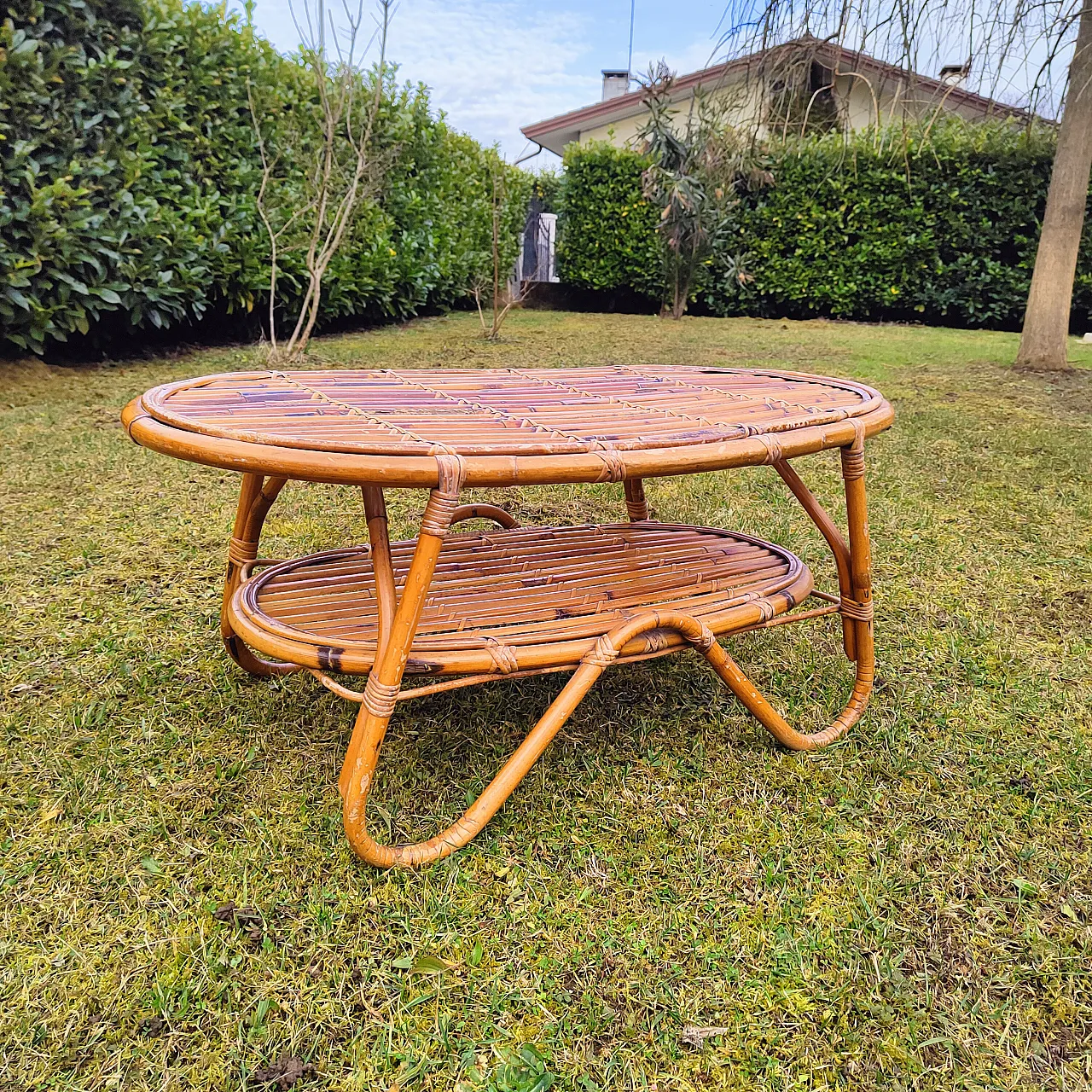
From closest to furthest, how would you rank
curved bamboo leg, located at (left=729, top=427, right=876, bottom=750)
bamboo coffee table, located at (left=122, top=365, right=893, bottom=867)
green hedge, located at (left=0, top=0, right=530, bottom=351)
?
bamboo coffee table, located at (left=122, top=365, right=893, bottom=867)
curved bamboo leg, located at (left=729, top=427, right=876, bottom=750)
green hedge, located at (left=0, top=0, right=530, bottom=351)

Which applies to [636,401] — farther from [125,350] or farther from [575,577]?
[125,350]

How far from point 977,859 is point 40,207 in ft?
15.1

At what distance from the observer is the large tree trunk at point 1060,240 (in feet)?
15.7

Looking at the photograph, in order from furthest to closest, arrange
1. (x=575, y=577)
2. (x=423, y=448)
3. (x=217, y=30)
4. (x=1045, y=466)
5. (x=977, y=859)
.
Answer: (x=217, y=30)
(x=1045, y=466)
(x=575, y=577)
(x=977, y=859)
(x=423, y=448)

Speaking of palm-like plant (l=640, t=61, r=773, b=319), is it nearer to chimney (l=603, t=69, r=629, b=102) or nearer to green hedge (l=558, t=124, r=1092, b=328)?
green hedge (l=558, t=124, r=1092, b=328)

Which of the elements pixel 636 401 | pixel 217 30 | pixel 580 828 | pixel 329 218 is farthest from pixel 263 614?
pixel 329 218

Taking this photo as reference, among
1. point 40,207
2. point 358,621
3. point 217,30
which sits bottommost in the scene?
point 358,621

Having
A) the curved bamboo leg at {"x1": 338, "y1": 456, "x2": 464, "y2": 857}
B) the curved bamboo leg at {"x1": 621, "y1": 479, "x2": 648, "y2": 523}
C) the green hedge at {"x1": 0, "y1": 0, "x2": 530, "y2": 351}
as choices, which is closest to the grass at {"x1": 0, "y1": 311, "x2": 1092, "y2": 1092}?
the curved bamboo leg at {"x1": 338, "y1": 456, "x2": 464, "y2": 857}

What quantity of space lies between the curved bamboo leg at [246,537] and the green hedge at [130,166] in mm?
3173

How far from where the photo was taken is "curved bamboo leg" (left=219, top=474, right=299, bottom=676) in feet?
5.13

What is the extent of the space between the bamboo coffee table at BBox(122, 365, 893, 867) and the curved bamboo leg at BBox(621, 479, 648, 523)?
155 millimetres

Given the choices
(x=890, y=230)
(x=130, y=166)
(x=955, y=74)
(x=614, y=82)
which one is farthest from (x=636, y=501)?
(x=614, y=82)

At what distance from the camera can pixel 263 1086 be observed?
0.94 m

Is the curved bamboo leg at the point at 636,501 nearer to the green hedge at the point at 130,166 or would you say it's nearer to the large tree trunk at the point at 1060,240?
the green hedge at the point at 130,166
